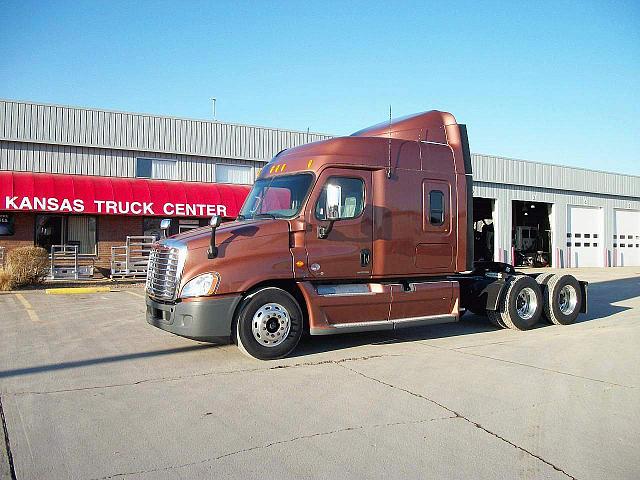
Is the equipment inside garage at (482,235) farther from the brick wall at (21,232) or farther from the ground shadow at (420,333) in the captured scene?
the brick wall at (21,232)

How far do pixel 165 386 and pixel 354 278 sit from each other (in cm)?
305

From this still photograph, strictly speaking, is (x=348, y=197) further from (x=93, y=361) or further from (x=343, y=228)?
(x=93, y=361)

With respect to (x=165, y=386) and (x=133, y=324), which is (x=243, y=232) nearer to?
(x=165, y=386)

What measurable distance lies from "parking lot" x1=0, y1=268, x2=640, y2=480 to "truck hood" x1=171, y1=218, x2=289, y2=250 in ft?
5.10

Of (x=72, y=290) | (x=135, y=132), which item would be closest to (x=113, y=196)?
(x=135, y=132)

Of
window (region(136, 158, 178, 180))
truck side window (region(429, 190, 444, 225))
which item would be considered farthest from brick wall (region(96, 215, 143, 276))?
truck side window (region(429, 190, 444, 225))

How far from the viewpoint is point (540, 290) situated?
1020 centimetres

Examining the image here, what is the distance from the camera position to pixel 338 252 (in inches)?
301

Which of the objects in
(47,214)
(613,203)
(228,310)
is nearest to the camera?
(228,310)

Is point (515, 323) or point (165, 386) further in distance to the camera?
point (515, 323)

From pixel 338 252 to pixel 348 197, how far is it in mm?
805

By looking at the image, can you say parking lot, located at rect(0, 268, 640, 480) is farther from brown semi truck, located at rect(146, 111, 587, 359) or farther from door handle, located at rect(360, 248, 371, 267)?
door handle, located at rect(360, 248, 371, 267)

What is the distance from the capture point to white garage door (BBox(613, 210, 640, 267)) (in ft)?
126

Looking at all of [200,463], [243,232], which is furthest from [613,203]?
[200,463]
